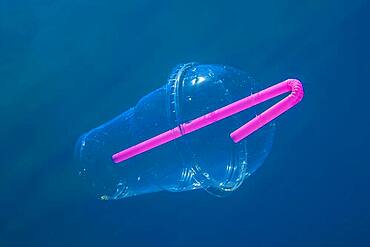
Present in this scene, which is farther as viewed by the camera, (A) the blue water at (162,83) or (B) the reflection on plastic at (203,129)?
(A) the blue water at (162,83)

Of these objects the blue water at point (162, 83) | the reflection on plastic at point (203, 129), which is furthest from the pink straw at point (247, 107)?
the blue water at point (162, 83)

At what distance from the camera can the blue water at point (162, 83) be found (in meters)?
1.48

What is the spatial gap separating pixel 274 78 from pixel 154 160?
25.7 inches

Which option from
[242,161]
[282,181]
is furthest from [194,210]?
[242,161]

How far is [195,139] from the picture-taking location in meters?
0.83

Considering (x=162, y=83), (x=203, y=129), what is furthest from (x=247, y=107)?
(x=162, y=83)

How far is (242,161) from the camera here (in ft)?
2.85

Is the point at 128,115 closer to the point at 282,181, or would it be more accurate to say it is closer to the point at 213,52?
the point at 213,52

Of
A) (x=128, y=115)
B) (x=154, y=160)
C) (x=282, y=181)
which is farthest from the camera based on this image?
(x=282, y=181)

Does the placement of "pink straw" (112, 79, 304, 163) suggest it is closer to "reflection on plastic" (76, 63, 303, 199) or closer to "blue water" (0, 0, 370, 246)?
"reflection on plastic" (76, 63, 303, 199)

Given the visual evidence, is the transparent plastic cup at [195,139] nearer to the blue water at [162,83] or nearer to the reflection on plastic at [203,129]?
the reflection on plastic at [203,129]

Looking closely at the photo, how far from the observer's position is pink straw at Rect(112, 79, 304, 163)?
734 mm

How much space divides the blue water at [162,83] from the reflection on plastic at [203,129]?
0.53 m

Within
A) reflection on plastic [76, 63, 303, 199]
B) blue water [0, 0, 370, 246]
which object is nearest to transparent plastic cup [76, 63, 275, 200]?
reflection on plastic [76, 63, 303, 199]
